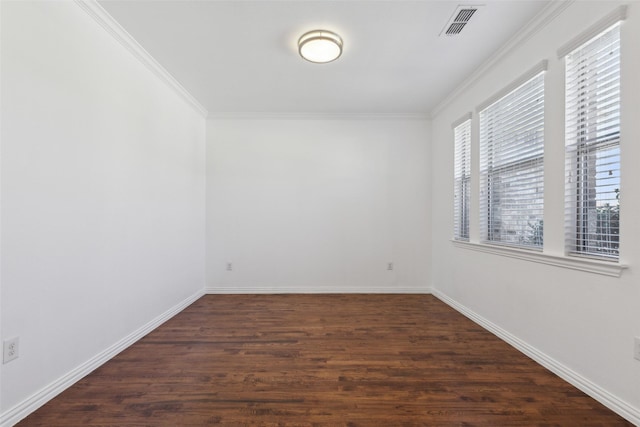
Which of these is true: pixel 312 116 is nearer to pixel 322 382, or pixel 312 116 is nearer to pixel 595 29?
pixel 595 29

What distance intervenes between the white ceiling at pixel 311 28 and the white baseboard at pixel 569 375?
2645 millimetres

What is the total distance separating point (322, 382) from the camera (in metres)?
1.88

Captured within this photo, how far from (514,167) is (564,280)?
3.51 ft

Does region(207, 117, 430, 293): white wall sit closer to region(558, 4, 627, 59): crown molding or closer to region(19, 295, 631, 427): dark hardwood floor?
region(19, 295, 631, 427): dark hardwood floor

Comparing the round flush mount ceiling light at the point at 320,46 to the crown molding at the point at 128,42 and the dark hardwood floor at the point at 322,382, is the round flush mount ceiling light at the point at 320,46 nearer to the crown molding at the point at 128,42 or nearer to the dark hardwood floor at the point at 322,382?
the crown molding at the point at 128,42

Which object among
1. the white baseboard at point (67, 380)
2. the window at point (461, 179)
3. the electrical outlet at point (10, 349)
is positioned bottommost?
the white baseboard at point (67, 380)

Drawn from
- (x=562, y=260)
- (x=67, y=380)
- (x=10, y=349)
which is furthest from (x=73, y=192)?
(x=562, y=260)

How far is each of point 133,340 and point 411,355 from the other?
2470 mm

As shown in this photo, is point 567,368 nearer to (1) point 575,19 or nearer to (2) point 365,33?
(1) point 575,19

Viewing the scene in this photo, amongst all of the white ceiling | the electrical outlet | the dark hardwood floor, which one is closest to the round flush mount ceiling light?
the white ceiling

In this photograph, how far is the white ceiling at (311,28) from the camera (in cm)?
206

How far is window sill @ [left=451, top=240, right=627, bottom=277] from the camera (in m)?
1.63

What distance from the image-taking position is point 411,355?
7.41 ft

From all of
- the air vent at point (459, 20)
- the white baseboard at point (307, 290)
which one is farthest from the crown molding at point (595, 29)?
the white baseboard at point (307, 290)
